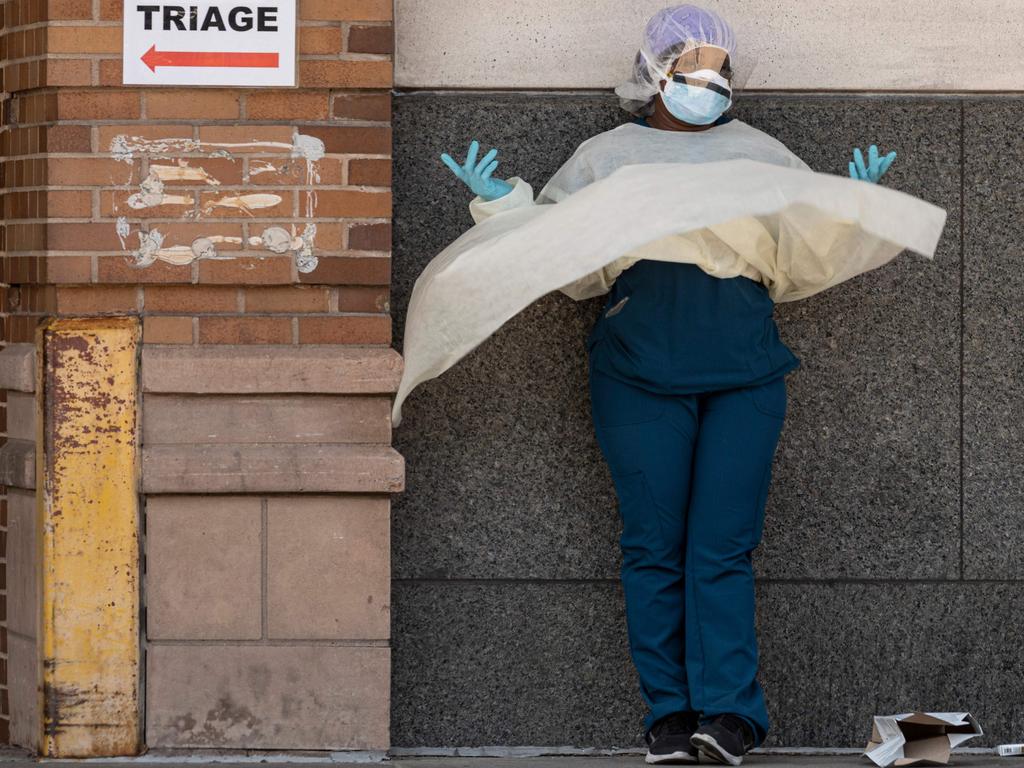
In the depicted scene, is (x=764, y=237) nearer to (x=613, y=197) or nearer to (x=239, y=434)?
(x=613, y=197)

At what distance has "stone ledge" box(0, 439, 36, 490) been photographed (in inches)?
153

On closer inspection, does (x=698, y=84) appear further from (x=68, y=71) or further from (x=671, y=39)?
(x=68, y=71)

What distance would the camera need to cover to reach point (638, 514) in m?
3.88

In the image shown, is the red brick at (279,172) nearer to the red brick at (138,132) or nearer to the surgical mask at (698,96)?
the red brick at (138,132)

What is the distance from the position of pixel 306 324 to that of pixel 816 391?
1.45 m

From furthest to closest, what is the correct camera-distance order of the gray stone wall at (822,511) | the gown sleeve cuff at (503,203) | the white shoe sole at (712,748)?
1. the gray stone wall at (822,511)
2. the gown sleeve cuff at (503,203)
3. the white shoe sole at (712,748)

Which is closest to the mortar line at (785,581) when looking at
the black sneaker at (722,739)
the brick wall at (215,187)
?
the black sneaker at (722,739)

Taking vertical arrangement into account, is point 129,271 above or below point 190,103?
below

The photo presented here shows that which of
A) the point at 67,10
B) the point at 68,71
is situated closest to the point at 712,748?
the point at 68,71

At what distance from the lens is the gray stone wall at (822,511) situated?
4.20 m

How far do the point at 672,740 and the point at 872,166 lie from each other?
1575 mm

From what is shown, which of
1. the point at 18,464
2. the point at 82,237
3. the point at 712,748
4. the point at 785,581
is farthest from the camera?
the point at 785,581

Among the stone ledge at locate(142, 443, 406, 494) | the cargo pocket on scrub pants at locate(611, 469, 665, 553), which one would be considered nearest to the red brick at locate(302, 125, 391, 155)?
the stone ledge at locate(142, 443, 406, 494)

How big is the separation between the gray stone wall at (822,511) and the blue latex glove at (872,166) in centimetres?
23
